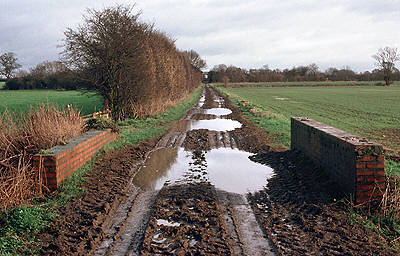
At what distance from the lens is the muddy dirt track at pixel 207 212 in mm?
3885

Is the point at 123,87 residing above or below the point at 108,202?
above

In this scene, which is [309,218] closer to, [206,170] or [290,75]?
[206,170]

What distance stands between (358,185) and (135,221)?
3428 millimetres

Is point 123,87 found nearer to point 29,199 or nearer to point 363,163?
point 29,199

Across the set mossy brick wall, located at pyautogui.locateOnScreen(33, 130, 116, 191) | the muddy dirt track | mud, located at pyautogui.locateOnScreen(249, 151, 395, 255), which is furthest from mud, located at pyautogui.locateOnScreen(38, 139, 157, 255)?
mud, located at pyautogui.locateOnScreen(249, 151, 395, 255)

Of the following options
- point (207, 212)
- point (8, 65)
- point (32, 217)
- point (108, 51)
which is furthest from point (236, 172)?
point (8, 65)

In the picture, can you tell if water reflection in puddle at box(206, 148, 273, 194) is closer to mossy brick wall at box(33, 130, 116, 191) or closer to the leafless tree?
mossy brick wall at box(33, 130, 116, 191)

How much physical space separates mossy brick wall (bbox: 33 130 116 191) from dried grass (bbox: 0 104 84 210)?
0.16m

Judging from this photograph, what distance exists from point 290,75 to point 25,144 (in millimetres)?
124829

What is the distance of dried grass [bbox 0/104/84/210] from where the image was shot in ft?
16.8

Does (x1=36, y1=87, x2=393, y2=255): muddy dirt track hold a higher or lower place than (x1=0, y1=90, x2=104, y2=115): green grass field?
lower

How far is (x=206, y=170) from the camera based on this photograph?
775 cm

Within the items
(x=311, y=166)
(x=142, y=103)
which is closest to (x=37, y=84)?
(x=142, y=103)

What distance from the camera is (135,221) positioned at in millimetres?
4688
